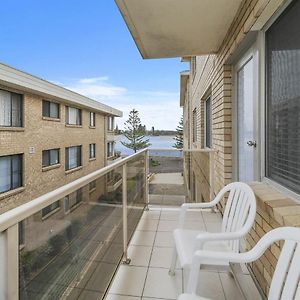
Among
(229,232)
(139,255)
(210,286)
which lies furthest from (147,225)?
(229,232)

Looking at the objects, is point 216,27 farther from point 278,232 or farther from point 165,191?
point 165,191

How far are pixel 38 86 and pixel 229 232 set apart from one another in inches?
362

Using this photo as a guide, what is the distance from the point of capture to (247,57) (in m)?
2.62

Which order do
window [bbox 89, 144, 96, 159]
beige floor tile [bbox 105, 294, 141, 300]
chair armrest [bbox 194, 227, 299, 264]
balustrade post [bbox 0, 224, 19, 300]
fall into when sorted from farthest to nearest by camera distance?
window [bbox 89, 144, 96, 159], beige floor tile [bbox 105, 294, 141, 300], chair armrest [bbox 194, 227, 299, 264], balustrade post [bbox 0, 224, 19, 300]

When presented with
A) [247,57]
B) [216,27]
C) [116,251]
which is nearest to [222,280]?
[116,251]

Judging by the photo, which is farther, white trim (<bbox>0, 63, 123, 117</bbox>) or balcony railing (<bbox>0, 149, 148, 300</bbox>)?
white trim (<bbox>0, 63, 123, 117</bbox>)

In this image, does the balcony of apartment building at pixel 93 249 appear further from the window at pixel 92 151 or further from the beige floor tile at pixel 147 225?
the window at pixel 92 151

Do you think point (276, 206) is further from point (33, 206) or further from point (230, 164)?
point (230, 164)

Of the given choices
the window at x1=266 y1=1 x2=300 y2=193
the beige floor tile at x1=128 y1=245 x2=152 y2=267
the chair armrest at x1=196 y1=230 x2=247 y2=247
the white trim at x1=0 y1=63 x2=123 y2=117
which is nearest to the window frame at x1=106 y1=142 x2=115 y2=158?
the white trim at x1=0 y1=63 x2=123 y2=117

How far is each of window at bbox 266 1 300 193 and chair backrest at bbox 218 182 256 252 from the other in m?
0.26

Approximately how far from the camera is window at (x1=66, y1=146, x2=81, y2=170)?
41.9 feet

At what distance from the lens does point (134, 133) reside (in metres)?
29.2

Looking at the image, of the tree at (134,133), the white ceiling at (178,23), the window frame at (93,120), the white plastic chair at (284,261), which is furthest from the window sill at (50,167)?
the tree at (134,133)

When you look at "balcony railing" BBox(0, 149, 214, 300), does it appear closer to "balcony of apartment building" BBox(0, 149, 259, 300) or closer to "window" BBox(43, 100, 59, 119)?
"balcony of apartment building" BBox(0, 149, 259, 300)
